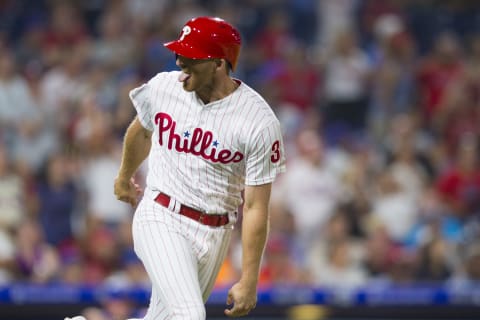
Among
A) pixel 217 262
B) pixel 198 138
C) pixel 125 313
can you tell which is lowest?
pixel 125 313

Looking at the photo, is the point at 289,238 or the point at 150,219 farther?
the point at 289,238

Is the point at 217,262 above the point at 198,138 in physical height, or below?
below

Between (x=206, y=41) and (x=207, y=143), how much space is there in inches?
18.4

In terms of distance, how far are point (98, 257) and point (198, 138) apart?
12.5ft

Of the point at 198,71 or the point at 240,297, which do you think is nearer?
the point at 240,297

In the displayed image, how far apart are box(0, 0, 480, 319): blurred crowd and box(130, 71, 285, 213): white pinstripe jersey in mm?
3011

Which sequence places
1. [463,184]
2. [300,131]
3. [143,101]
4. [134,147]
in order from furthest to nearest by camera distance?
1. [300,131]
2. [463,184]
3. [134,147]
4. [143,101]

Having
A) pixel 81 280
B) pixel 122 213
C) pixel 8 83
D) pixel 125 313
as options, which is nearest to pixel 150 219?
pixel 125 313

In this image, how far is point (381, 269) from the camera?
333 inches

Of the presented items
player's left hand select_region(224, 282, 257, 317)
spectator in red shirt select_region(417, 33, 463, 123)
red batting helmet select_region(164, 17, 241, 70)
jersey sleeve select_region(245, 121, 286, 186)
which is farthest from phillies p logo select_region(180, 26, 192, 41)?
spectator in red shirt select_region(417, 33, 463, 123)

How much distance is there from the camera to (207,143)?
493 cm

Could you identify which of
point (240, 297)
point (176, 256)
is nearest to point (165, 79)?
point (176, 256)

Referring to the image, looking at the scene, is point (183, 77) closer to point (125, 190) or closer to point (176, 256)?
point (125, 190)

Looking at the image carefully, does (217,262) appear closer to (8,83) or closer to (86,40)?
(8,83)
